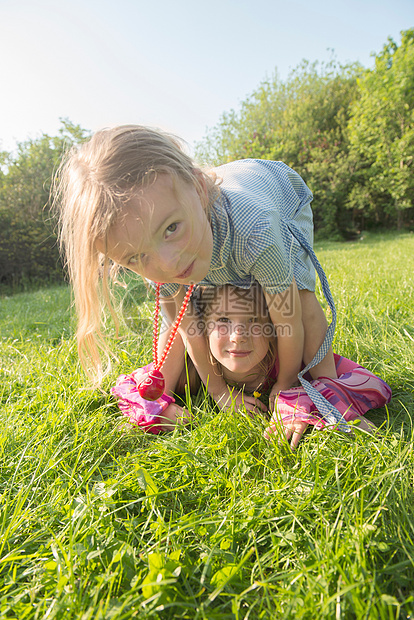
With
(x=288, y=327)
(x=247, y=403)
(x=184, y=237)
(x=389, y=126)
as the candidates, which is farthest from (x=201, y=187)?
(x=389, y=126)

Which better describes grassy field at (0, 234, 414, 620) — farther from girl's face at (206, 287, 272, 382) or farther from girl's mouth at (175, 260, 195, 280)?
girl's mouth at (175, 260, 195, 280)

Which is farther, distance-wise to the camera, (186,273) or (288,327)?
(288,327)

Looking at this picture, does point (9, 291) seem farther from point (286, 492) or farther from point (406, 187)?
point (406, 187)

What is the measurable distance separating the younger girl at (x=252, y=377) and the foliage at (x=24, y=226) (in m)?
9.08

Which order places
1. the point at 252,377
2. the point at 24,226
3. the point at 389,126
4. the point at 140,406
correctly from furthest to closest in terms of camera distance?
the point at 389,126 → the point at 24,226 → the point at 252,377 → the point at 140,406

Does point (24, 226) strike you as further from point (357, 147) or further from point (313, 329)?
point (357, 147)

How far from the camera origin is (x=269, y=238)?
1555 millimetres

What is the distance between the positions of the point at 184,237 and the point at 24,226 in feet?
34.1

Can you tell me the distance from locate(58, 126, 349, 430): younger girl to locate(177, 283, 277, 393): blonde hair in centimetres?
4

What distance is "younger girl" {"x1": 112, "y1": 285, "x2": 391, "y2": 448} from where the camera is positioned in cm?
159

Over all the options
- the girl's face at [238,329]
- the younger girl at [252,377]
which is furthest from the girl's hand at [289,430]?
the girl's face at [238,329]

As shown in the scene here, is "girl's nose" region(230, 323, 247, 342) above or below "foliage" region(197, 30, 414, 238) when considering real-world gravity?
below

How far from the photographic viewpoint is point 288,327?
168 centimetres

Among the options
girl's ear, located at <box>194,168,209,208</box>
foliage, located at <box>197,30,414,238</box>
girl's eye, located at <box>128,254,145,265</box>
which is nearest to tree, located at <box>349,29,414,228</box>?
foliage, located at <box>197,30,414,238</box>
